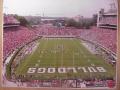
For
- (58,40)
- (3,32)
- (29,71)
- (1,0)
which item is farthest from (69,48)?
(1,0)

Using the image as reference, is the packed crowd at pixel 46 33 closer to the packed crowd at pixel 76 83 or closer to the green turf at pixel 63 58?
Result: the green turf at pixel 63 58

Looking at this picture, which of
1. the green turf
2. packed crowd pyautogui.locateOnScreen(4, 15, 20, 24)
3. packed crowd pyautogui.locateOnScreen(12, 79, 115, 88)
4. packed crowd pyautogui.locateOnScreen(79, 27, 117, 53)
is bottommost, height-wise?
packed crowd pyautogui.locateOnScreen(12, 79, 115, 88)

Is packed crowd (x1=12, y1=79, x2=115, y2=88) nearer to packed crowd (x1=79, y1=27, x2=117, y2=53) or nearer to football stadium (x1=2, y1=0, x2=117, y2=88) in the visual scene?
football stadium (x1=2, y1=0, x2=117, y2=88)

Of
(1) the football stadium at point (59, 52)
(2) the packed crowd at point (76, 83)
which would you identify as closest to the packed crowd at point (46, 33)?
(1) the football stadium at point (59, 52)

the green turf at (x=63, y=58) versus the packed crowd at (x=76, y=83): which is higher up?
the green turf at (x=63, y=58)

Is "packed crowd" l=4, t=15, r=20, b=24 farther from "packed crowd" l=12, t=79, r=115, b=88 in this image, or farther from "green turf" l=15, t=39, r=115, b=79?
"packed crowd" l=12, t=79, r=115, b=88

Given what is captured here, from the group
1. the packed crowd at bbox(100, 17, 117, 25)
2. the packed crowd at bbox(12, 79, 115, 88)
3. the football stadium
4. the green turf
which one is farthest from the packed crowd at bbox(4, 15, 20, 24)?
the packed crowd at bbox(100, 17, 117, 25)

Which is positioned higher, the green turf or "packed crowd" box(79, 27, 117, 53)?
"packed crowd" box(79, 27, 117, 53)

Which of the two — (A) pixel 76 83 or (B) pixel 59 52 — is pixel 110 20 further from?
(A) pixel 76 83
